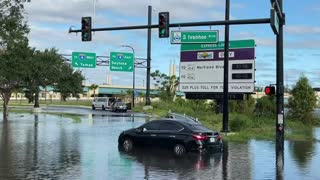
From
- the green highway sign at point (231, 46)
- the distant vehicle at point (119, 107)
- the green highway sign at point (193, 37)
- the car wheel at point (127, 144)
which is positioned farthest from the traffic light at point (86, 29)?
the distant vehicle at point (119, 107)

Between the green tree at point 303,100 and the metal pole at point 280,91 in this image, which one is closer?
the metal pole at point 280,91

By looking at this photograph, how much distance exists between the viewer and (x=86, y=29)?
90.8 feet

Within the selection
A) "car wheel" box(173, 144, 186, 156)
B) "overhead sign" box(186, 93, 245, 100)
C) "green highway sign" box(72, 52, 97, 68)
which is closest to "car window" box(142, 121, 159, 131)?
"car wheel" box(173, 144, 186, 156)

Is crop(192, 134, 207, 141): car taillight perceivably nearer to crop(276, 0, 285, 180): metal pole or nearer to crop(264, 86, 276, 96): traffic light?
crop(276, 0, 285, 180): metal pole

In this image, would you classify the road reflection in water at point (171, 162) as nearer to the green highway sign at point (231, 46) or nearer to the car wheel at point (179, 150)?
the car wheel at point (179, 150)

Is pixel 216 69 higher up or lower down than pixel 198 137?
higher up

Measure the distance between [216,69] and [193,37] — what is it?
15538 mm

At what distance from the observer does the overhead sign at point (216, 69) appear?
39219 millimetres

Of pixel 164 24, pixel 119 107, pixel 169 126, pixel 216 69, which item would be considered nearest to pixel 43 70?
pixel 119 107

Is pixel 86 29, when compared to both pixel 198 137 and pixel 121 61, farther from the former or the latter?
pixel 121 61

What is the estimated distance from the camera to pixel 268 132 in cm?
3275

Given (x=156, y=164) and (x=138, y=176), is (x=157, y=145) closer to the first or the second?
(x=156, y=164)

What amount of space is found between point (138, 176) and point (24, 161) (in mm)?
4602

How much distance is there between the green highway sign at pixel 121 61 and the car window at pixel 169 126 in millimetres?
46621
